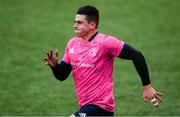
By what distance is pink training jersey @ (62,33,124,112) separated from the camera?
738 centimetres

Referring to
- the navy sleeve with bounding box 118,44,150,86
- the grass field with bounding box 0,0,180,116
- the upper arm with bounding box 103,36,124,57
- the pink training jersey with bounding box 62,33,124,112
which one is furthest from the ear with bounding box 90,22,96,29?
the grass field with bounding box 0,0,180,116

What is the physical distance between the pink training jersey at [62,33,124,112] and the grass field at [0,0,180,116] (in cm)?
461

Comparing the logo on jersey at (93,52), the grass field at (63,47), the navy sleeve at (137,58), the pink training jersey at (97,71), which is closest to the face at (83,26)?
the pink training jersey at (97,71)

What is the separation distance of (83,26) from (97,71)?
66 cm

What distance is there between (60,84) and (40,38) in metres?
4.99

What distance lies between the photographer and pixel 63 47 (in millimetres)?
18359

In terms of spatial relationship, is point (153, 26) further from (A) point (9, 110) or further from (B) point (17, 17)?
(A) point (9, 110)

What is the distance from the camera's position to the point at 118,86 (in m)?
14.5

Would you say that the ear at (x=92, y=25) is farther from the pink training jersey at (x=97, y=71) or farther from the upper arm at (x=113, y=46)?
the upper arm at (x=113, y=46)

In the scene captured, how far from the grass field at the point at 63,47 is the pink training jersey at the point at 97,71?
4615mm

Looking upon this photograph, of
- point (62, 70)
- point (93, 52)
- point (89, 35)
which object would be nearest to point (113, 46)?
point (93, 52)

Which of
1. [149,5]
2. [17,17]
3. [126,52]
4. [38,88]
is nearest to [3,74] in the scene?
[38,88]

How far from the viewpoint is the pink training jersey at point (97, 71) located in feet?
24.2

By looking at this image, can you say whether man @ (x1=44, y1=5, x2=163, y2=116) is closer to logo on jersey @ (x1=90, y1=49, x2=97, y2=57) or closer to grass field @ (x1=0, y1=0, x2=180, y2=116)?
logo on jersey @ (x1=90, y1=49, x2=97, y2=57)
